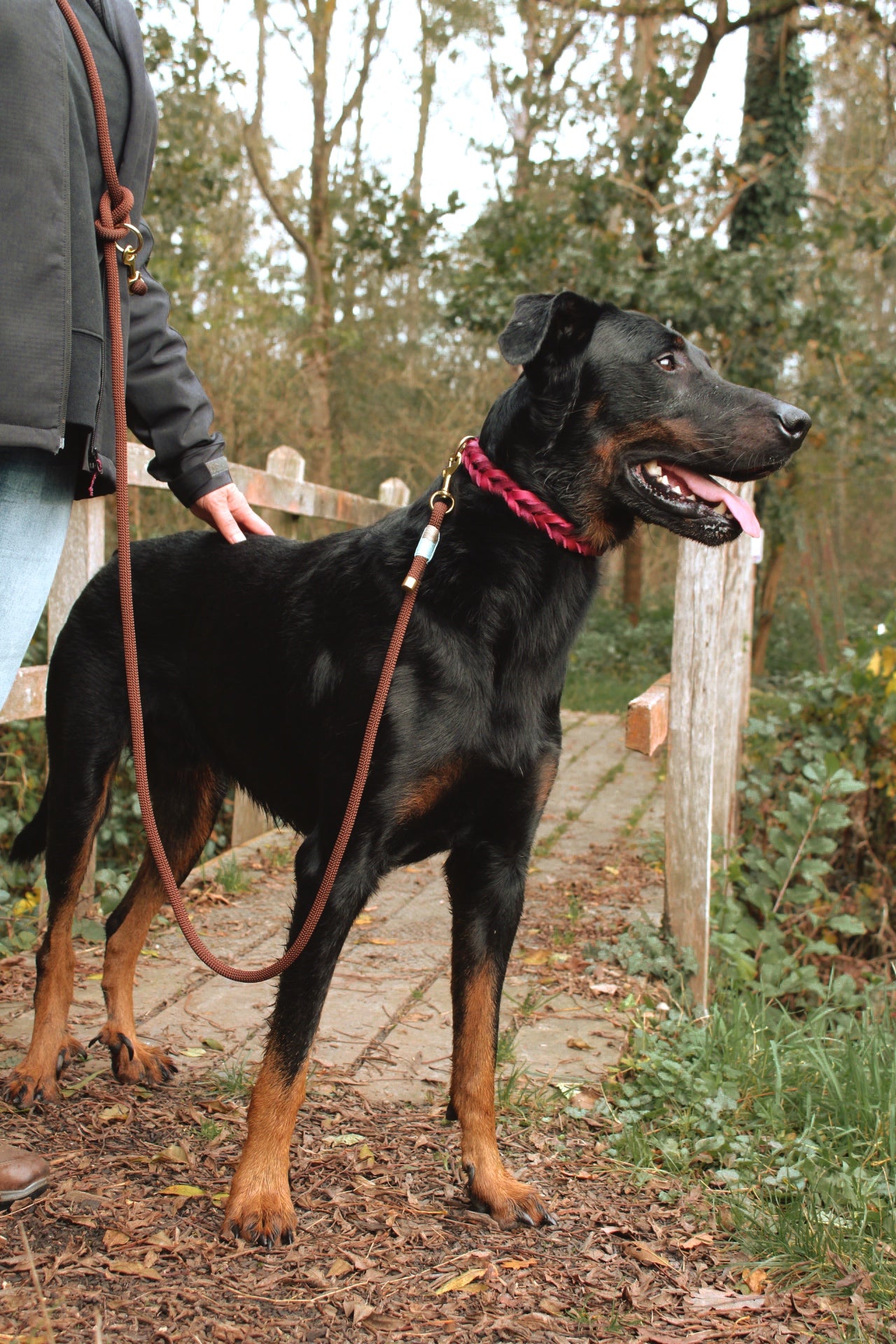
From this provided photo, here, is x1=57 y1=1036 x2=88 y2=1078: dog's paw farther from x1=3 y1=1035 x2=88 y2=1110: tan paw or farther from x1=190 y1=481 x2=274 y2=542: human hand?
x1=190 y1=481 x2=274 y2=542: human hand

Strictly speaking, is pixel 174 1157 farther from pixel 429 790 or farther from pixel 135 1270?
pixel 429 790

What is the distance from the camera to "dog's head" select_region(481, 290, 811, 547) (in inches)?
97.5

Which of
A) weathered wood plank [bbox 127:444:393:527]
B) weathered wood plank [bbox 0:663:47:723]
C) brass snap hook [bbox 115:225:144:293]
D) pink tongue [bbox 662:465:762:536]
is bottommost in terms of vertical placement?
weathered wood plank [bbox 0:663:47:723]

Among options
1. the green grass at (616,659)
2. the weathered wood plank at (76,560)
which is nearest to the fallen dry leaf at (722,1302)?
Answer: the weathered wood plank at (76,560)

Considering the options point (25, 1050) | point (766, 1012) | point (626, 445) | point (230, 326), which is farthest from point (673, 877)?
point (230, 326)

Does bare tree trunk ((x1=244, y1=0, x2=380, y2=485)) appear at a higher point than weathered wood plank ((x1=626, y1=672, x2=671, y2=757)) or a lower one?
higher

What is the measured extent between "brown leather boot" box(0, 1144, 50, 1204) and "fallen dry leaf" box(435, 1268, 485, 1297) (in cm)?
85

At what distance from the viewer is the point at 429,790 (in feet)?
7.47

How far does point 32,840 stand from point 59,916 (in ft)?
1.51

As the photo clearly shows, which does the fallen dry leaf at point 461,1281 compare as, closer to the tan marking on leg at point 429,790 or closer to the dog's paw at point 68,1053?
the tan marking on leg at point 429,790

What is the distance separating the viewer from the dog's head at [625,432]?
2.48m

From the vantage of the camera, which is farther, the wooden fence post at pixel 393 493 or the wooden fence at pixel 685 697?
the wooden fence post at pixel 393 493

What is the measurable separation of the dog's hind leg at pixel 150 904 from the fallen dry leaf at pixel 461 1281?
106 centimetres

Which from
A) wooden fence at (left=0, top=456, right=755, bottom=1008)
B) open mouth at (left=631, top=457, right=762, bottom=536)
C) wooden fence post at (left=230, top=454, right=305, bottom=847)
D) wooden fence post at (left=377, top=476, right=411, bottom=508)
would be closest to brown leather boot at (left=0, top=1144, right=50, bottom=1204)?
wooden fence at (left=0, top=456, right=755, bottom=1008)
